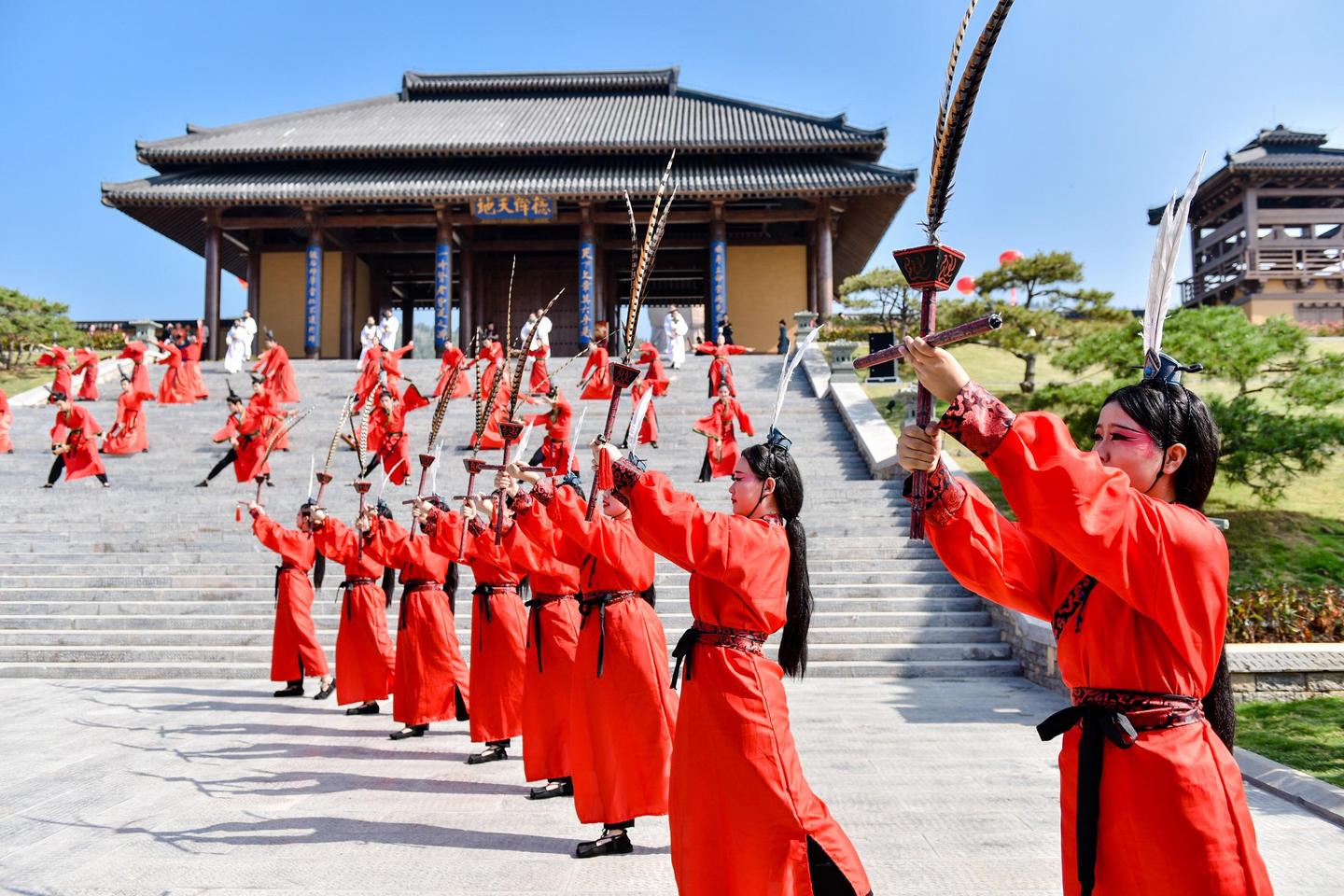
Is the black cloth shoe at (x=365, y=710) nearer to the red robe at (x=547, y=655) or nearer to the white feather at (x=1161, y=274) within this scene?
the red robe at (x=547, y=655)

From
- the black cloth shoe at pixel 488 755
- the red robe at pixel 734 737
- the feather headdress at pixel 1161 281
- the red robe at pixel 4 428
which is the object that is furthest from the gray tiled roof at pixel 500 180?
the feather headdress at pixel 1161 281

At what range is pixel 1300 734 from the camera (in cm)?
565

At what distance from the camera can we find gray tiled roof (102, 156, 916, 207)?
2100 cm

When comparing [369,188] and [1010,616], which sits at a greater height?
[369,188]

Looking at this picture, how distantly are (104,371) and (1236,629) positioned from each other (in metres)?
20.2

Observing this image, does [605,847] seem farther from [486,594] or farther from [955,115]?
[955,115]

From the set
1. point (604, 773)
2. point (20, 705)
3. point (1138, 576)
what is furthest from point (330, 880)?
point (20, 705)

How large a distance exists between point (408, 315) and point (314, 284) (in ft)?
22.2

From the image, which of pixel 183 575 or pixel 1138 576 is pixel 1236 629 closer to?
pixel 1138 576

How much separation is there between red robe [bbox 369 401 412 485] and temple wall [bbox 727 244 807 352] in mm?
11496

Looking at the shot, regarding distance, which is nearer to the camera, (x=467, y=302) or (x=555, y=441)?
(x=555, y=441)

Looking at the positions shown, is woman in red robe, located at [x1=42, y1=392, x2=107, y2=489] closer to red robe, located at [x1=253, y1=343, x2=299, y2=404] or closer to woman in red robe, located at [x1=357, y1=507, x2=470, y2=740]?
red robe, located at [x1=253, y1=343, x2=299, y2=404]

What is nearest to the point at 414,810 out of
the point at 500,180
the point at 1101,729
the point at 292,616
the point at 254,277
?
the point at 292,616

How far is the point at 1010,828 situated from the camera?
13.8 ft
